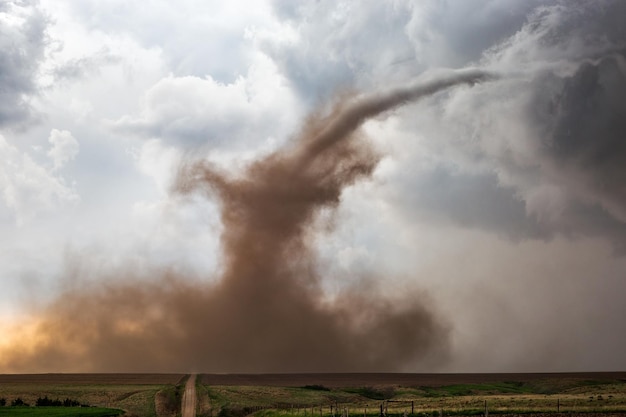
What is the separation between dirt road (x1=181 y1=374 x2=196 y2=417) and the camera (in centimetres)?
11438

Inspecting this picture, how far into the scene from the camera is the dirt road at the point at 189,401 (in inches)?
4503

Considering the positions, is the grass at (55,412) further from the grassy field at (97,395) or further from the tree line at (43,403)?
the tree line at (43,403)

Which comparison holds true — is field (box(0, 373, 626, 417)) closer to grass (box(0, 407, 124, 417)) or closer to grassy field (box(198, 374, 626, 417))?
grassy field (box(198, 374, 626, 417))

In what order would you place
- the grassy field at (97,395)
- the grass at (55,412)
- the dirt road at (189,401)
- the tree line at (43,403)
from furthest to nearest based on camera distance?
the tree line at (43,403)
the grassy field at (97,395)
the dirt road at (189,401)
the grass at (55,412)

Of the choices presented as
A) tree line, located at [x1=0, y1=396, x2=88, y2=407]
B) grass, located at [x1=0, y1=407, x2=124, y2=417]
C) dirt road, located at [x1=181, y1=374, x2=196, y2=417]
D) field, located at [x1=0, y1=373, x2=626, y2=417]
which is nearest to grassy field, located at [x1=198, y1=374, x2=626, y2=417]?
field, located at [x1=0, y1=373, x2=626, y2=417]

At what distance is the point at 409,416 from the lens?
9106 cm

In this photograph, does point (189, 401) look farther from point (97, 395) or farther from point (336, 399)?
point (336, 399)

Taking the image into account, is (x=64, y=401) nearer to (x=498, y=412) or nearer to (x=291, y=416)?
(x=291, y=416)

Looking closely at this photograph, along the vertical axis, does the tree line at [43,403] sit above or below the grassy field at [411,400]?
above

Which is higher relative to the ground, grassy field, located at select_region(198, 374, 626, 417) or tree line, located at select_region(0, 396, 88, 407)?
tree line, located at select_region(0, 396, 88, 407)

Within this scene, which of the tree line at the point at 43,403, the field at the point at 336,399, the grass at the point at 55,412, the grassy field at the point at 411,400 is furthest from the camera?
the tree line at the point at 43,403

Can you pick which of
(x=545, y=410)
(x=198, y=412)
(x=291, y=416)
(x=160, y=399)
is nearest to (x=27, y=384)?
(x=160, y=399)

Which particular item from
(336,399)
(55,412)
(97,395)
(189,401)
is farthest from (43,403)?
(336,399)

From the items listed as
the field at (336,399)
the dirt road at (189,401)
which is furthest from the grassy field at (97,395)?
the dirt road at (189,401)
